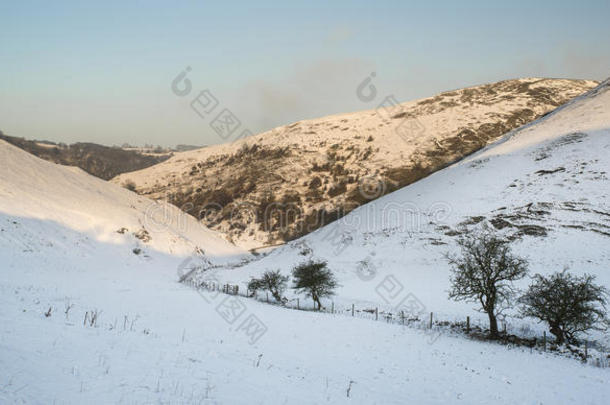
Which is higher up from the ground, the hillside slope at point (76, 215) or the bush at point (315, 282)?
the hillside slope at point (76, 215)

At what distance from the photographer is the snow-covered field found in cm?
1020

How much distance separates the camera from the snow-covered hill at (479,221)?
38.7m

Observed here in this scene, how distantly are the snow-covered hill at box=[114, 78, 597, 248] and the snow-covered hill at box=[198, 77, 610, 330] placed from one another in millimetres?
25264

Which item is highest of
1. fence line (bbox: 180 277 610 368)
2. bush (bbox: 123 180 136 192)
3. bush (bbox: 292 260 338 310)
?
bush (bbox: 123 180 136 192)

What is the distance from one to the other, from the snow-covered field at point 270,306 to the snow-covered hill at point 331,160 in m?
22.7

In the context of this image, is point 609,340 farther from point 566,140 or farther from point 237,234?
point 237,234

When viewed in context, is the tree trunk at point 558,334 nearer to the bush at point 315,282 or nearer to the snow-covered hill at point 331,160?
the bush at point 315,282

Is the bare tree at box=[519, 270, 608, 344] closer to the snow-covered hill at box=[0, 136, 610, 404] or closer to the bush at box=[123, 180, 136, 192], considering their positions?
the snow-covered hill at box=[0, 136, 610, 404]

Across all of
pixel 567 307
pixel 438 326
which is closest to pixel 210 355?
pixel 438 326

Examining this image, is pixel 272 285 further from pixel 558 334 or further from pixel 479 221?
pixel 479 221

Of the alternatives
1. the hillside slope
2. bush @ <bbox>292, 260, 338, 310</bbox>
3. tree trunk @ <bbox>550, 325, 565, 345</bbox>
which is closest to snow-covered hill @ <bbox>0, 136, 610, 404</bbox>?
the hillside slope

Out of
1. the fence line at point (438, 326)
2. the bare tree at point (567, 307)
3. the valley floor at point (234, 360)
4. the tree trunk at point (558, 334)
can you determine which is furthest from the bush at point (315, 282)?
the tree trunk at point (558, 334)

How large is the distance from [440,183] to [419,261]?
2592 centimetres

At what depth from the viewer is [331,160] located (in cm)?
11181
